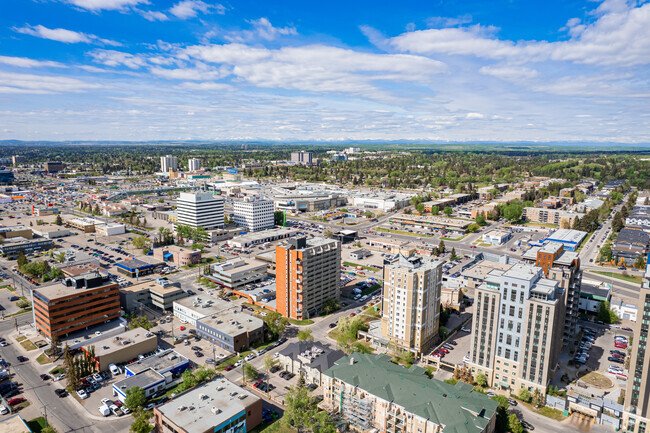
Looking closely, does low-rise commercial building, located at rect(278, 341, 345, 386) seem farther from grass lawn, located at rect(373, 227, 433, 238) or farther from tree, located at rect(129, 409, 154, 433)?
grass lawn, located at rect(373, 227, 433, 238)

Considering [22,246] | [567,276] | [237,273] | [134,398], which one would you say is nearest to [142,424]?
[134,398]

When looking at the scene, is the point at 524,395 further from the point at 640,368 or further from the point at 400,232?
the point at 400,232

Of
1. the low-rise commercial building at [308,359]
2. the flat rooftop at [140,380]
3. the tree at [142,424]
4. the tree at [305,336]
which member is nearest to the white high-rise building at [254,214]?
the tree at [305,336]

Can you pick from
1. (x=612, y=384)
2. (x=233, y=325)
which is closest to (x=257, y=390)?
(x=233, y=325)

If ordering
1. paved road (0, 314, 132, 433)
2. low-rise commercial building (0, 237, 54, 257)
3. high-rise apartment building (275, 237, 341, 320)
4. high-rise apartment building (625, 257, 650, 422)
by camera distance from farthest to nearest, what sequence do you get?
1. low-rise commercial building (0, 237, 54, 257)
2. high-rise apartment building (275, 237, 341, 320)
3. paved road (0, 314, 132, 433)
4. high-rise apartment building (625, 257, 650, 422)

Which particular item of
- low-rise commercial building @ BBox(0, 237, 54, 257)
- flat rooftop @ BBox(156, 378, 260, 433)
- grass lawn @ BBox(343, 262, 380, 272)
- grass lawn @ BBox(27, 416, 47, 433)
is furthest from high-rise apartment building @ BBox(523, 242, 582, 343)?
low-rise commercial building @ BBox(0, 237, 54, 257)

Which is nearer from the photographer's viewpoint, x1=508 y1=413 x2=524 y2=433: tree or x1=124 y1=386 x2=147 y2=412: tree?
x1=508 y1=413 x2=524 y2=433: tree

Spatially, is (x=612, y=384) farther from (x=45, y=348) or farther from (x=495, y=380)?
(x=45, y=348)

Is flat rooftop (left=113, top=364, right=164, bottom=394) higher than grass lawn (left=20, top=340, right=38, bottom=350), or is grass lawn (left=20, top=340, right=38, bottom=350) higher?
flat rooftop (left=113, top=364, right=164, bottom=394)
